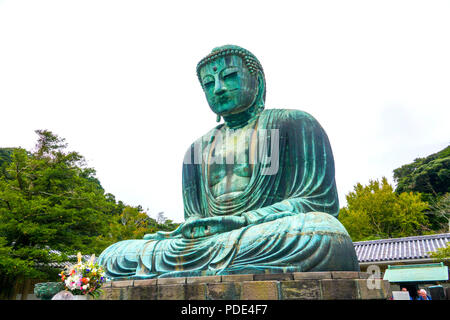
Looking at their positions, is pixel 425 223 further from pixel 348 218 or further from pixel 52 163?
pixel 52 163

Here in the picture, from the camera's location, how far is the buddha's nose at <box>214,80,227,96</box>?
5.63 metres

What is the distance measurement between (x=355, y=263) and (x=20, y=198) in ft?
34.2

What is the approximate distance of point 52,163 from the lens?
41.9 ft

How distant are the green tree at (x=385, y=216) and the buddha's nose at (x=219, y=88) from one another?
59.6ft

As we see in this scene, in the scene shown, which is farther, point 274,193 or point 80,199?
point 80,199

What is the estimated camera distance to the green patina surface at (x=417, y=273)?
9.68m

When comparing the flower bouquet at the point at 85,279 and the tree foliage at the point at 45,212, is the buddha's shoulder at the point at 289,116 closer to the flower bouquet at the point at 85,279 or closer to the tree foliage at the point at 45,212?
the flower bouquet at the point at 85,279

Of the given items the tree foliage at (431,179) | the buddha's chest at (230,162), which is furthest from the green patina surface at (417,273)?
the tree foliage at (431,179)

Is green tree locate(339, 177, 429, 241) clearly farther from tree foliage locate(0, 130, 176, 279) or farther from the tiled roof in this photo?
tree foliage locate(0, 130, 176, 279)

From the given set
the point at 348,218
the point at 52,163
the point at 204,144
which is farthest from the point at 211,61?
the point at 348,218

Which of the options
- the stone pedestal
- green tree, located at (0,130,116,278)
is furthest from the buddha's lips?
green tree, located at (0,130,116,278)

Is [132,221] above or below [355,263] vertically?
above

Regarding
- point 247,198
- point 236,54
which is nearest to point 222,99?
point 236,54

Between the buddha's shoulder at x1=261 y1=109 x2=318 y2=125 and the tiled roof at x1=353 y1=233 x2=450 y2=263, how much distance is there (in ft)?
33.6
